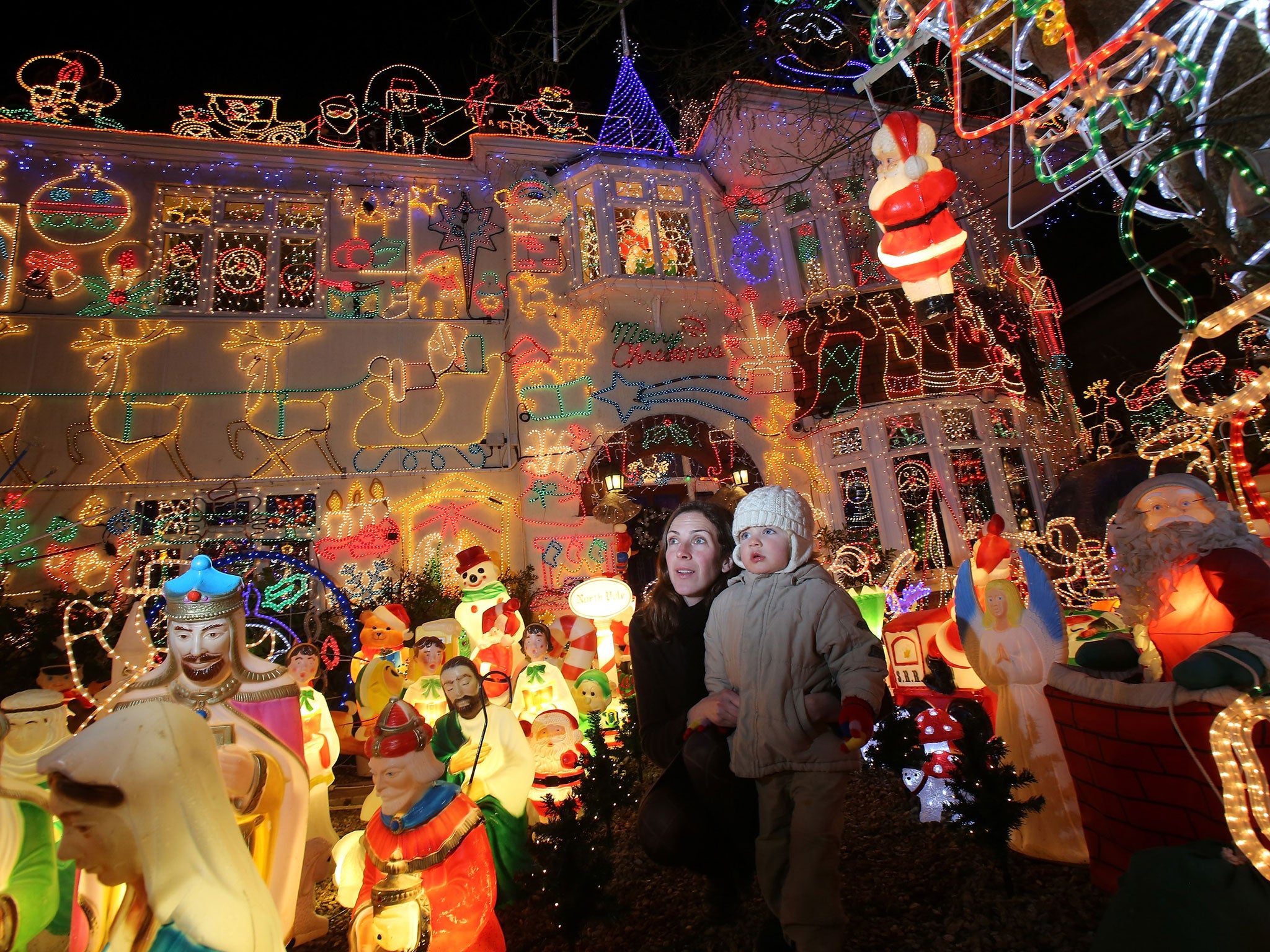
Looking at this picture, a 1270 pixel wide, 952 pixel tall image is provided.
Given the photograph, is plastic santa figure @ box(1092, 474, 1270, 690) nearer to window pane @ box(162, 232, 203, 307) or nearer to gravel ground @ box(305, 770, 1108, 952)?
gravel ground @ box(305, 770, 1108, 952)

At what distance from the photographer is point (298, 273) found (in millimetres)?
12742

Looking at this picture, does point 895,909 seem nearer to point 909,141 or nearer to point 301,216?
point 909,141

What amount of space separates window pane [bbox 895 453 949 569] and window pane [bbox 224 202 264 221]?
1322 centimetres

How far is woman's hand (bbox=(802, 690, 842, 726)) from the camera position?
2562 mm

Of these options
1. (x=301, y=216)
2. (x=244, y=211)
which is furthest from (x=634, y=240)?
(x=244, y=211)

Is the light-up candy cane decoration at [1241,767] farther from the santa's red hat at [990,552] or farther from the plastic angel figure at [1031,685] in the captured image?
the santa's red hat at [990,552]

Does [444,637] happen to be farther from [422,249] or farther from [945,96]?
[422,249]

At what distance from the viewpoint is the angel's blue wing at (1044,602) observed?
3756 mm

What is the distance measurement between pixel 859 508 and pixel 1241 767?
10906 mm

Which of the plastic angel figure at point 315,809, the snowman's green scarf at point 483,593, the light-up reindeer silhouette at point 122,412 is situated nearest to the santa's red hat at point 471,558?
the snowman's green scarf at point 483,593

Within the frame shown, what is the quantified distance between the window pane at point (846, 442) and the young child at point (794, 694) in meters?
10.4

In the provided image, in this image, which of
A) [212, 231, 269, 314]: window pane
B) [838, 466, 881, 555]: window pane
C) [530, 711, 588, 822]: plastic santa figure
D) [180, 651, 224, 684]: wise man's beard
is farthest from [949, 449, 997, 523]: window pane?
[212, 231, 269, 314]: window pane

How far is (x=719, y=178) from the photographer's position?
14.2 metres

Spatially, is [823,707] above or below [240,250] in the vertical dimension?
below
